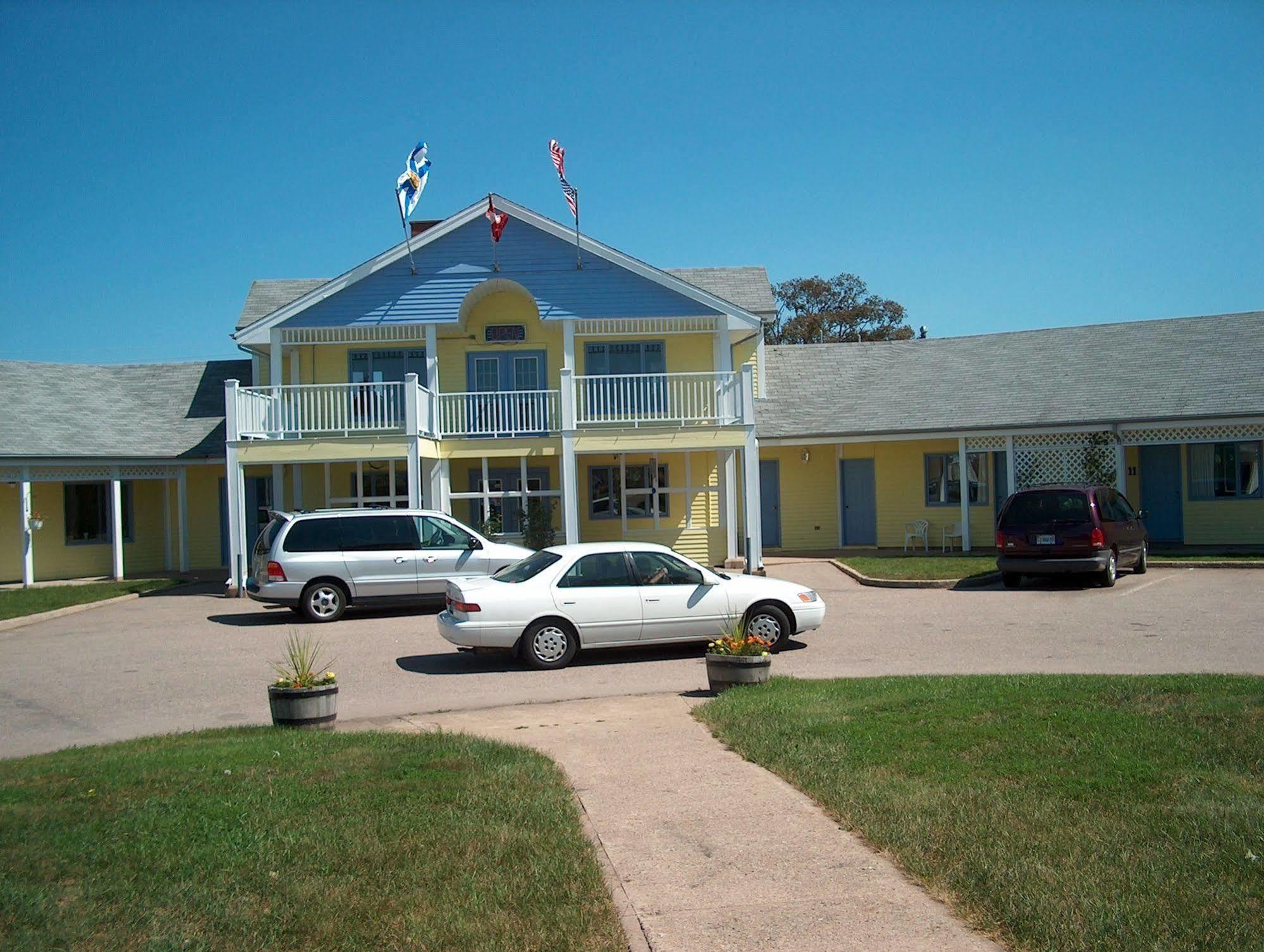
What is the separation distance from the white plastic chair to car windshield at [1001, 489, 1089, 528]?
22.3 ft

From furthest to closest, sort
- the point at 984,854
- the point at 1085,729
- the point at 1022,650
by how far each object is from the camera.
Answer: the point at 1022,650
the point at 1085,729
the point at 984,854

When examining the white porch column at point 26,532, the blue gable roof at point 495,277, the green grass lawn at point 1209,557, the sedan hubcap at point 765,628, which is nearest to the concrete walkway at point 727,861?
the sedan hubcap at point 765,628

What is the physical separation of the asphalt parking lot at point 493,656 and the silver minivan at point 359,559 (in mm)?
448

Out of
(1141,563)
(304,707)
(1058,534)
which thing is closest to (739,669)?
(304,707)

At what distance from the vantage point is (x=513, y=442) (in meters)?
22.4

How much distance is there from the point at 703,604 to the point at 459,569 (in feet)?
19.3

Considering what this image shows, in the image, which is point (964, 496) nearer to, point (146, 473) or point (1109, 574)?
point (1109, 574)

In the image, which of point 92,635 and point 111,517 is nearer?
point 92,635

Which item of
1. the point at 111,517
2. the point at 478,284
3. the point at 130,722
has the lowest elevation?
the point at 130,722

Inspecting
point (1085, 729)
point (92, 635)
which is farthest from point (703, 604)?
point (92, 635)

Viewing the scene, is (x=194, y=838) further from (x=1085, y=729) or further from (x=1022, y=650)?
(x=1022, y=650)

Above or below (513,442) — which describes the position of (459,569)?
below

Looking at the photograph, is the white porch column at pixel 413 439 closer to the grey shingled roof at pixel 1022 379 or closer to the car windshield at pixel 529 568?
the car windshield at pixel 529 568

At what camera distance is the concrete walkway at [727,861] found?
4.72m
